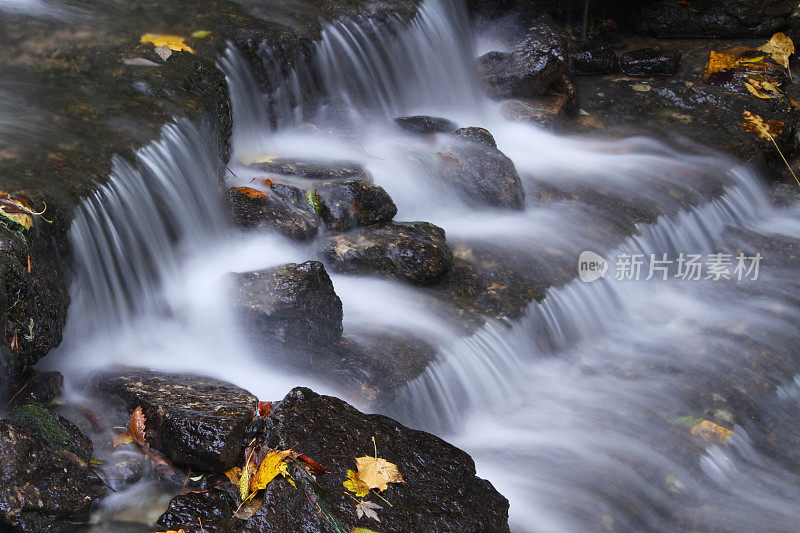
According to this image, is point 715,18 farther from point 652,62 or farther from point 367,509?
point 367,509

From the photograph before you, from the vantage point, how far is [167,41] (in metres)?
5.66

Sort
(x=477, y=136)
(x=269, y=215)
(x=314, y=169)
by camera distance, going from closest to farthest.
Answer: (x=269, y=215)
(x=314, y=169)
(x=477, y=136)

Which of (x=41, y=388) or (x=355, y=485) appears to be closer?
(x=355, y=485)

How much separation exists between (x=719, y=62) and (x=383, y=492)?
678cm

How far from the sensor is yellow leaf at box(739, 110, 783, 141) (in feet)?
23.1

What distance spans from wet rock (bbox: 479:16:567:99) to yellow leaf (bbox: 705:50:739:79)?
1.61 metres

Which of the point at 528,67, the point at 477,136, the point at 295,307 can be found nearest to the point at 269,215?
the point at 295,307

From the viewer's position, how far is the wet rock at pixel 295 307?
4074 millimetres

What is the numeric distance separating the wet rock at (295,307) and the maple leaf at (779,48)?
632cm

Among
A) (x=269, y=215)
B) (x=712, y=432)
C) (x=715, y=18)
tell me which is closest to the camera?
(x=712, y=432)

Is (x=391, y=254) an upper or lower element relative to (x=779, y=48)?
lower

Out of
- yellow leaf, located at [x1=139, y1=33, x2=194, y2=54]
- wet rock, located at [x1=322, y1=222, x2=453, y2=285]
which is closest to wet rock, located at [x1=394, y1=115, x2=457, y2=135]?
wet rock, located at [x1=322, y1=222, x2=453, y2=285]

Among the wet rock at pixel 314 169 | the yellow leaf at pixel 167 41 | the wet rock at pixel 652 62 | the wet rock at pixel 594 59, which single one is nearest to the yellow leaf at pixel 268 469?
the wet rock at pixel 314 169

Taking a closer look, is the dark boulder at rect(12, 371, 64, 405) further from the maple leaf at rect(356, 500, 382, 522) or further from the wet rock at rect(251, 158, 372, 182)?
the wet rock at rect(251, 158, 372, 182)
